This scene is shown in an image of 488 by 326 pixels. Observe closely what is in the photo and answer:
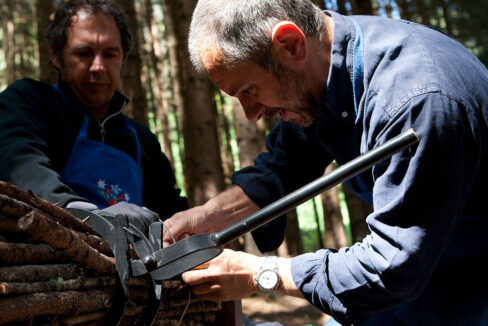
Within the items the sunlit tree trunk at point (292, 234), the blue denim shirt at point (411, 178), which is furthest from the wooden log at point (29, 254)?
the sunlit tree trunk at point (292, 234)

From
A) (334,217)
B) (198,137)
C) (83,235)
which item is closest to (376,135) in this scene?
(83,235)

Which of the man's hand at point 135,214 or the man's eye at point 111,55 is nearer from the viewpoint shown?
the man's hand at point 135,214

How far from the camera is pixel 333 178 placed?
1363mm

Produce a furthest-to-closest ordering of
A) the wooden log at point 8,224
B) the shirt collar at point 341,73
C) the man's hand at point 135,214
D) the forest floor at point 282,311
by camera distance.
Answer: the forest floor at point 282,311 < the shirt collar at point 341,73 < the man's hand at point 135,214 < the wooden log at point 8,224

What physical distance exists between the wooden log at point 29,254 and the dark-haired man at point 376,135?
606 mm

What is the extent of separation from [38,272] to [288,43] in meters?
1.13

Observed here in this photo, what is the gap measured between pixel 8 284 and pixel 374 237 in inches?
42.8

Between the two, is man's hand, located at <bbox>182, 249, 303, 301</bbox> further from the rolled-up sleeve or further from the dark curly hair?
the dark curly hair

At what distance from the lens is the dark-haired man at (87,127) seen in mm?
2152

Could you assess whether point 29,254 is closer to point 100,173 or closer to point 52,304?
point 52,304

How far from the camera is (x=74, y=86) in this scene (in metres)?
2.69

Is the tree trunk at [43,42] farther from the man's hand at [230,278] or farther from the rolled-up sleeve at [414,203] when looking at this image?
the rolled-up sleeve at [414,203]

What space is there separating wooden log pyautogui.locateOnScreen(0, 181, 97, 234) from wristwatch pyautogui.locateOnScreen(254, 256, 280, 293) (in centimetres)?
64

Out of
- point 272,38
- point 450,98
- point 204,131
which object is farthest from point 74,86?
point 204,131
